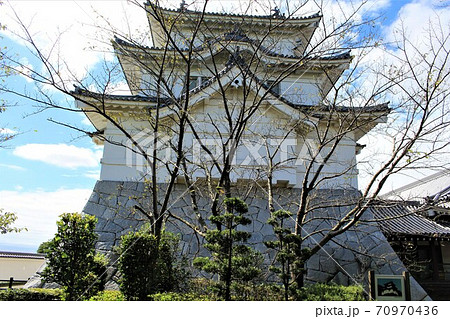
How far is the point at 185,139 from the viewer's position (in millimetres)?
10055

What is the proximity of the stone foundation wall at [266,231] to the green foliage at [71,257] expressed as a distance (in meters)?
2.84

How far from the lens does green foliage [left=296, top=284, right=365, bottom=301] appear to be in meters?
5.37

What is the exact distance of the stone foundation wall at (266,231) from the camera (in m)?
8.89

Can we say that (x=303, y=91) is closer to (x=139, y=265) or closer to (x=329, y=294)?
(x=329, y=294)

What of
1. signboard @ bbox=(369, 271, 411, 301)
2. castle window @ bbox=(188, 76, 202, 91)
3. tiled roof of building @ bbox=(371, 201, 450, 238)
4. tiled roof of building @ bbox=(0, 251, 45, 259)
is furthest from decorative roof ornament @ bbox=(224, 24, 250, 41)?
tiled roof of building @ bbox=(0, 251, 45, 259)

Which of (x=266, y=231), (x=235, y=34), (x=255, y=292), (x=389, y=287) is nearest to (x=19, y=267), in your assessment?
(x=266, y=231)

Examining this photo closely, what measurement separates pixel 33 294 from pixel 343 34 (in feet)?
27.0

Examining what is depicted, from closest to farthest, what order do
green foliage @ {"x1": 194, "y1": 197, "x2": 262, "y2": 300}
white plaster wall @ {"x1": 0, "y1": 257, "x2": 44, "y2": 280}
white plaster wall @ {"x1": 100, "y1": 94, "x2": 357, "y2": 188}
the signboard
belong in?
1. green foliage @ {"x1": 194, "y1": 197, "x2": 262, "y2": 300}
2. the signboard
3. white plaster wall @ {"x1": 100, "y1": 94, "x2": 357, "y2": 188}
4. white plaster wall @ {"x1": 0, "y1": 257, "x2": 44, "y2": 280}

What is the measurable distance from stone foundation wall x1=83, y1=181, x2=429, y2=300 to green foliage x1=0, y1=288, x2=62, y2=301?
1.52 meters

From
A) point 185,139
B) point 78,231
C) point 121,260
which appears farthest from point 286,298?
point 185,139

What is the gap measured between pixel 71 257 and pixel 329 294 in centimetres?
440

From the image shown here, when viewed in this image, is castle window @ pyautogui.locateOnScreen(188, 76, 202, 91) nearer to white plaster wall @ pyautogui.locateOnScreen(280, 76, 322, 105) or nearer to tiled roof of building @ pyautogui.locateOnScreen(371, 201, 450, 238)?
white plaster wall @ pyautogui.locateOnScreen(280, 76, 322, 105)

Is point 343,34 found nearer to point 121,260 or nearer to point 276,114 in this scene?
point 276,114

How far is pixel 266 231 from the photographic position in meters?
10.1
